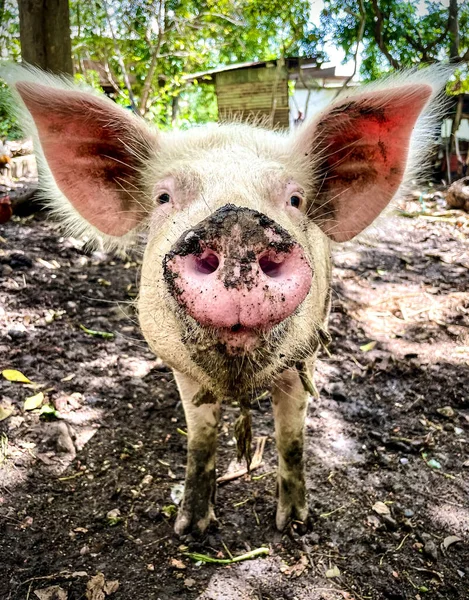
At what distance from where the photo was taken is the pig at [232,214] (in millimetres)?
1478

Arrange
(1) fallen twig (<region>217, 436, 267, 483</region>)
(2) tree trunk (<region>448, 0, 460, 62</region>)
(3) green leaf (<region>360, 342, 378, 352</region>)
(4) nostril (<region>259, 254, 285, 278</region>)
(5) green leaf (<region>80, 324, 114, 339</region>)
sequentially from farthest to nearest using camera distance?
1. (2) tree trunk (<region>448, 0, 460, 62</region>)
2. (3) green leaf (<region>360, 342, 378, 352</region>)
3. (5) green leaf (<region>80, 324, 114, 339</region>)
4. (1) fallen twig (<region>217, 436, 267, 483</region>)
5. (4) nostril (<region>259, 254, 285, 278</region>)

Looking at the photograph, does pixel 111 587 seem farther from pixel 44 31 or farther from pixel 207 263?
pixel 44 31

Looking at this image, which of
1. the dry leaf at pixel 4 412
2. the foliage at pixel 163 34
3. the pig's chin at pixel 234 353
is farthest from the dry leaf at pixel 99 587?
the foliage at pixel 163 34

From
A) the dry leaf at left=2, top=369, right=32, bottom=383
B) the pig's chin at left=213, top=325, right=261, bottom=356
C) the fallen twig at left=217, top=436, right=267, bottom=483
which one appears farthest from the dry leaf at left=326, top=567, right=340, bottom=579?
the dry leaf at left=2, top=369, right=32, bottom=383

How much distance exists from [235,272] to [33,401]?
2484 millimetres

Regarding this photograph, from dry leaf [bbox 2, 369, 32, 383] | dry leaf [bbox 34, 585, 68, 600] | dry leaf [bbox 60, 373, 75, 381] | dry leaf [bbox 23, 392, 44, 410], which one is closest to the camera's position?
dry leaf [bbox 34, 585, 68, 600]

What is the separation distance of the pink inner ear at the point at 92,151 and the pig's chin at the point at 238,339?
51.5 inches

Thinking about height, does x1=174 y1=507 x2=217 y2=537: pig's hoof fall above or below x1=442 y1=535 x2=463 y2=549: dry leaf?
above

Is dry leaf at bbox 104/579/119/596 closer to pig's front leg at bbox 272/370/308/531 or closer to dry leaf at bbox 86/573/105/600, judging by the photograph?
dry leaf at bbox 86/573/105/600

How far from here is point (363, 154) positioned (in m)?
2.52

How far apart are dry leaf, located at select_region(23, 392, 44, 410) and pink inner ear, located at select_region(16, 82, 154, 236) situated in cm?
139

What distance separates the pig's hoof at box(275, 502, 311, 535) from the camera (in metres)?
2.71

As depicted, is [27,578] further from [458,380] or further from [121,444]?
[458,380]

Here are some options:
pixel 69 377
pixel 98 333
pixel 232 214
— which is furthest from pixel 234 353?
pixel 98 333
